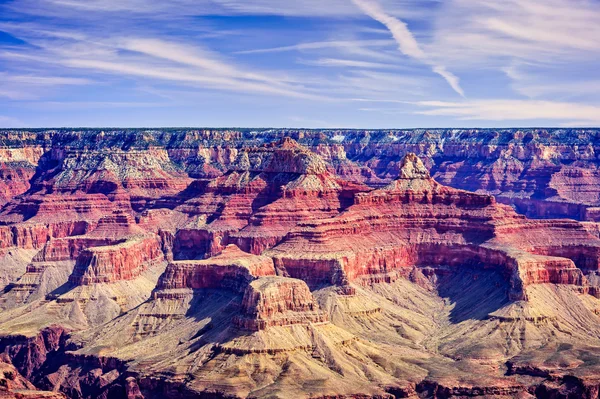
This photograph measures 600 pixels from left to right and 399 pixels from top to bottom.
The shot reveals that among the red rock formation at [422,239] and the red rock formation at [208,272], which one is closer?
the red rock formation at [208,272]

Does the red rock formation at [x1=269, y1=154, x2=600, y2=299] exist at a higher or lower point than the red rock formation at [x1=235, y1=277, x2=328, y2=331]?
higher

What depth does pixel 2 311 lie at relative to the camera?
172500mm

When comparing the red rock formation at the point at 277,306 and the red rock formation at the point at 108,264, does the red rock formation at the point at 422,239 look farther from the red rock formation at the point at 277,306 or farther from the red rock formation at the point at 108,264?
the red rock formation at the point at 108,264

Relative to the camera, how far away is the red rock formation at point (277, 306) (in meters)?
125

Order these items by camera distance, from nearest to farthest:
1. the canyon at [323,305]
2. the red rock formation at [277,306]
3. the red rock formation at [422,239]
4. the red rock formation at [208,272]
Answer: the canyon at [323,305], the red rock formation at [277,306], the red rock formation at [208,272], the red rock formation at [422,239]

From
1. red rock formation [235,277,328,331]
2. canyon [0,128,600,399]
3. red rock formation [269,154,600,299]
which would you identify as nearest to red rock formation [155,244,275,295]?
canyon [0,128,600,399]

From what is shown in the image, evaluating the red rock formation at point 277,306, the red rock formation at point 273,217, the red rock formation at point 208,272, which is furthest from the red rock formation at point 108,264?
the red rock formation at point 277,306

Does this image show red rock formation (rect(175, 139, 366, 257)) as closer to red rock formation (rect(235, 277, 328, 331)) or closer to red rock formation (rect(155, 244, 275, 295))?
red rock formation (rect(155, 244, 275, 295))

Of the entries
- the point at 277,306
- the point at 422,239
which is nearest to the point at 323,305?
the point at 277,306

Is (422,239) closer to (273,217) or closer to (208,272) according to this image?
(273,217)

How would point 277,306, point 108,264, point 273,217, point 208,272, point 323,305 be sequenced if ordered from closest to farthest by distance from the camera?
1. point 277,306
2. point 323,305
3. point 208,272
4. point 108,264
5. point 273,217

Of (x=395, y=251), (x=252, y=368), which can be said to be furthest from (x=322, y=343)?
(x=395, y=251)

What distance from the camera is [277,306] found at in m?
127

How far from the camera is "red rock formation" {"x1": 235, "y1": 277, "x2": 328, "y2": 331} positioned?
125075 mm
